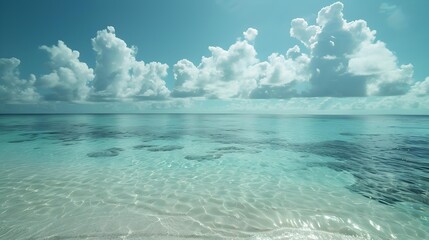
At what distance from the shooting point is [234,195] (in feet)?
31.8

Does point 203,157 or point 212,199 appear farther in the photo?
point 203,157

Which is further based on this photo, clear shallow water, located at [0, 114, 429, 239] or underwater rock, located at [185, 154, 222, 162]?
underwater rock, located at [185, 154, 222, 162]

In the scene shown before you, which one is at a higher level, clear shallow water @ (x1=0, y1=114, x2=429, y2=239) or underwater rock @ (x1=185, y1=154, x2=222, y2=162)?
clear shallow water @ (x1=0, y1=114, x2=429, y2=239)

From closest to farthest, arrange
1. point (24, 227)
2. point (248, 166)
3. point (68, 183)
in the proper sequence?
point (24, 227) < point (68, 183) < point (248, 166)

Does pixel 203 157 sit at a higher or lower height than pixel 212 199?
lower

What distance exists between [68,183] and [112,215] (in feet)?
16.6

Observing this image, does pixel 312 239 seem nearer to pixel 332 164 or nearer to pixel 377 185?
pixel 377 185

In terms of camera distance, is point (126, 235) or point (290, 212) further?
point (290, 212)

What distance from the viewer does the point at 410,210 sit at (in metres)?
8.30

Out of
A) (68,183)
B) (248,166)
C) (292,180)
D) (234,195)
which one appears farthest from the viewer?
(248,166)

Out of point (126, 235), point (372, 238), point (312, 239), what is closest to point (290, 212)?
point (312, 239)

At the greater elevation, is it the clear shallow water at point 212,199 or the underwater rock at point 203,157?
the clear shallow water at point 212,199

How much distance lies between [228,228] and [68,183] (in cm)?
885

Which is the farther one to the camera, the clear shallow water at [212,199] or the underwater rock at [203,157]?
the underwater rock at [203,157]
